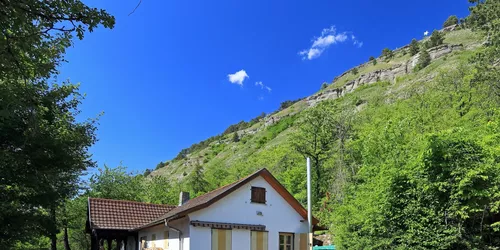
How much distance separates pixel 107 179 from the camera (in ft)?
114

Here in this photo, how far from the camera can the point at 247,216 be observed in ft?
59.1

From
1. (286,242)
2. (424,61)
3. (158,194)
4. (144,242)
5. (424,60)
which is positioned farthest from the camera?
(424,60)

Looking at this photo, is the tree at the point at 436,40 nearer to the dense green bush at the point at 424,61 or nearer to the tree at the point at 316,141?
the dense green bush at the point at 424,61

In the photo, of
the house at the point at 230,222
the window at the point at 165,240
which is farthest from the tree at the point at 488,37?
the window at the point at 165,240

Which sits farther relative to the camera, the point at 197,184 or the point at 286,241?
the point at 197,184

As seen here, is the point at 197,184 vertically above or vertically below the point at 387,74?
below

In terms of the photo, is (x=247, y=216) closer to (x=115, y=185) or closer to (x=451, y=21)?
(x=115, y=185)

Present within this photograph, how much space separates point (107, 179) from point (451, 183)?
29350 mm

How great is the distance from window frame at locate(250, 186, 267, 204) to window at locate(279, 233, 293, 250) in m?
2.01

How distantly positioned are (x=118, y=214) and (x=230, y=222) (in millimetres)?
8044

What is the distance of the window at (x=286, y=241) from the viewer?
1877cm

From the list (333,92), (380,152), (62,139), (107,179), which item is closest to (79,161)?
(62,139)

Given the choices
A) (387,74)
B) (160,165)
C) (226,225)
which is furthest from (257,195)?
(160,165)

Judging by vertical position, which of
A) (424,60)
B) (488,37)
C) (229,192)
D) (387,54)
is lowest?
(229,192)
